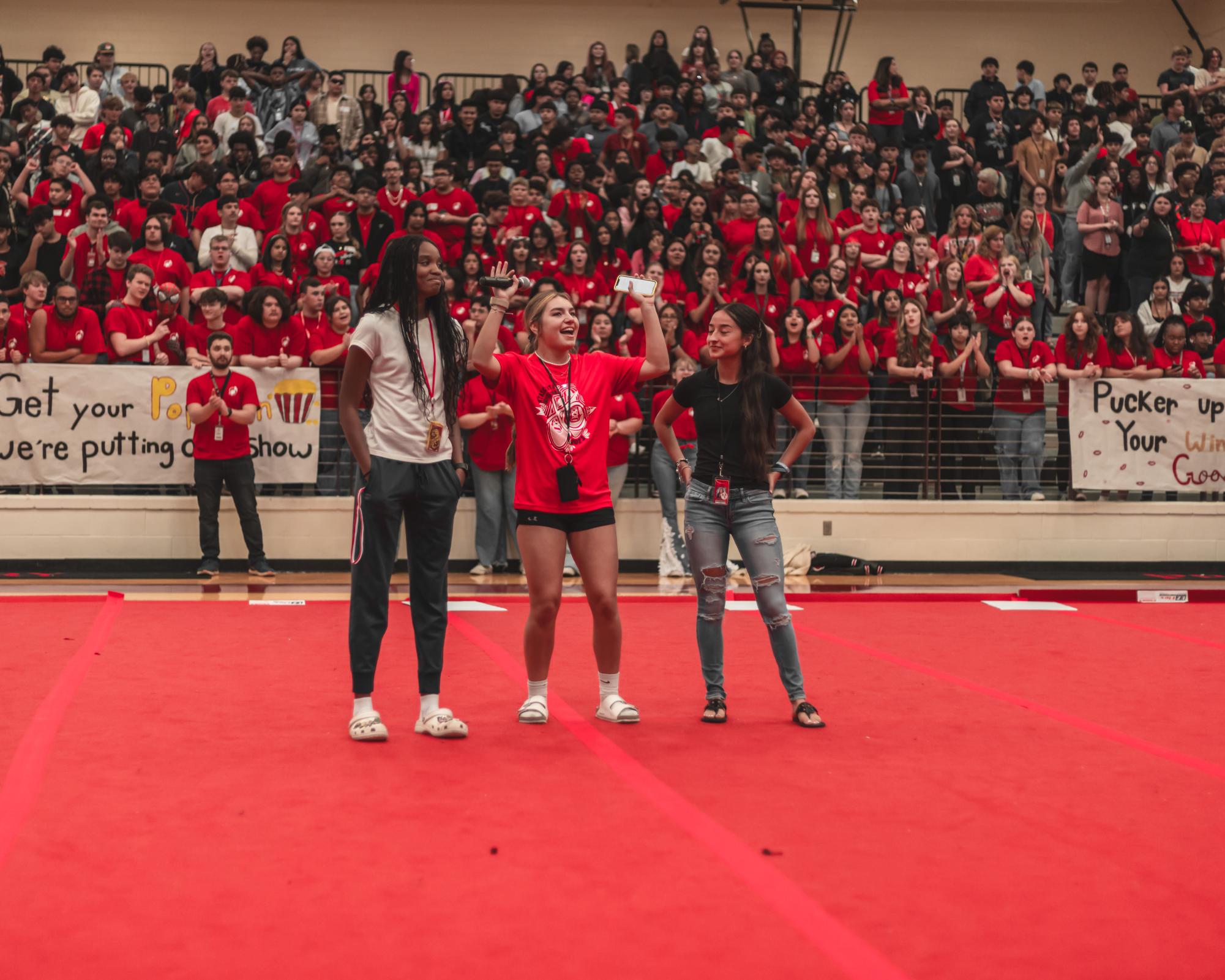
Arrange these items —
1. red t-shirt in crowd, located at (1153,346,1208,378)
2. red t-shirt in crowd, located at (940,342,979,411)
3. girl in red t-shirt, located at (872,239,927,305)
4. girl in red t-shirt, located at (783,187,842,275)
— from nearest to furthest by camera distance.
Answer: red t-shirt in crowd, located at (940,342,979,411) < red t-shirt in crowd, located at (1153,346,1208,378) < girl in red t-shirt, located at (872,239,927,305) < girl in red t-shirt, located at (783,187,842,275)

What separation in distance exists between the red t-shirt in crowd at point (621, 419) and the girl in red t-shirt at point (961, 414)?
342 centimetres

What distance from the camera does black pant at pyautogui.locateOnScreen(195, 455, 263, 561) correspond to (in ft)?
41.2

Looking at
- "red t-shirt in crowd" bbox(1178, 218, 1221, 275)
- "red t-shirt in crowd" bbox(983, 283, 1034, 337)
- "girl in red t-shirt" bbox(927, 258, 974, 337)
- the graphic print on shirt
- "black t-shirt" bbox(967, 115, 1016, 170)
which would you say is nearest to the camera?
the graphic print on shirt

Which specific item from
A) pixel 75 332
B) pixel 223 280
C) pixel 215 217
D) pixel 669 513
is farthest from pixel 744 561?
pixel 215 217

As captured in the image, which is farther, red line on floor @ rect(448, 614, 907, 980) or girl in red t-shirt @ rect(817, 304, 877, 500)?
girl in red t-shirt @ rect(817, 304, 877, 500)

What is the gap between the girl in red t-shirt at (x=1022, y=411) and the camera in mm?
14039

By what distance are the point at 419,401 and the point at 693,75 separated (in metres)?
17.1

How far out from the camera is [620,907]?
3.78 m

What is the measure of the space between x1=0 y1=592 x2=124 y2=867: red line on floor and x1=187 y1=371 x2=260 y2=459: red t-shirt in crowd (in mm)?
4188

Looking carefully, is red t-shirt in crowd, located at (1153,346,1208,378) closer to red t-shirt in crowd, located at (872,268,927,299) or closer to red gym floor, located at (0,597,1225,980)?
red t-shirt in crowd, located at (872,268,927,299)

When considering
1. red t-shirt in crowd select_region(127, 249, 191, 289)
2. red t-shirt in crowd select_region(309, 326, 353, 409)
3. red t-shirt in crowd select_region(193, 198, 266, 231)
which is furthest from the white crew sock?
red t-shirt in crowd select_region(193, 198, 266, 231)

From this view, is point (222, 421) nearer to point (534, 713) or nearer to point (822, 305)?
point (822, 305)

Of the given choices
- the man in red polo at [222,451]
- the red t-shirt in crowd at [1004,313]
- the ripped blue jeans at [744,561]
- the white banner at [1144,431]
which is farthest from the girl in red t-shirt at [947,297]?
the ripped blue jeans at [744,561]

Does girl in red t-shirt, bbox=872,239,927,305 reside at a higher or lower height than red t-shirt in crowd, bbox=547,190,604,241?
lower
